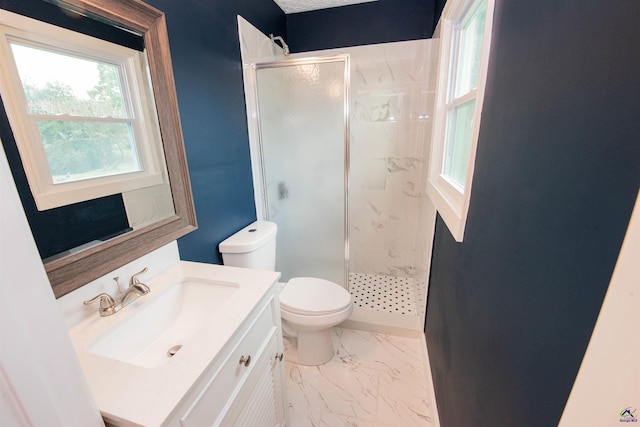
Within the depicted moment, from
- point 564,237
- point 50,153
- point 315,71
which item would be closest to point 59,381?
point 50,153

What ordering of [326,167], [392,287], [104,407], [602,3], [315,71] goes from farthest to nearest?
[392,287] < [326,167] < [315,71] < [104,407] < [602,3]

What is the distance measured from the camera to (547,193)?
468mm

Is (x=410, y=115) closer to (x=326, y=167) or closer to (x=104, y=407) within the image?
(x=326, y=167)

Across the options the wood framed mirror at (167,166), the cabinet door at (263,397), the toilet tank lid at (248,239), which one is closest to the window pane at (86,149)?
the wood framed mirror at (167,166)

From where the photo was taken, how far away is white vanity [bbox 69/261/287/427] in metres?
0.64

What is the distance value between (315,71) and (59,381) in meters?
1.92

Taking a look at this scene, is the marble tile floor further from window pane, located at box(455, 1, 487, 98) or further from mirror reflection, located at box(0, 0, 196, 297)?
window pane, located at box(455, 1, 487, 98)

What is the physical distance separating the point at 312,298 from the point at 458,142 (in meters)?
1.26

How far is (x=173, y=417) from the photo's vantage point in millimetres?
613

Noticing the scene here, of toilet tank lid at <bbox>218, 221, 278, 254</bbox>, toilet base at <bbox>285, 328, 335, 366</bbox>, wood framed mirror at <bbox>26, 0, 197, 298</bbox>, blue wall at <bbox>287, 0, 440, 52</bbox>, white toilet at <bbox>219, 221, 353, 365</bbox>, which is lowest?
toilet base at <bbox>285, 328, 335, 366</bbox>

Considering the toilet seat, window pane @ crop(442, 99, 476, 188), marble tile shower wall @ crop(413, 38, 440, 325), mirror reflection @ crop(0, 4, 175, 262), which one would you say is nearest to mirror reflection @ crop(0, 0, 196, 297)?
mirror reflection @ crop(0, 4, 175, 262)

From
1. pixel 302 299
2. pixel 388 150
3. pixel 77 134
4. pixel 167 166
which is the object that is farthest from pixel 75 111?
pixel 388 150

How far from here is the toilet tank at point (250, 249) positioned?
59.8 inches

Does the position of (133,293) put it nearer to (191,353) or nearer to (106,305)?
(106,305)
